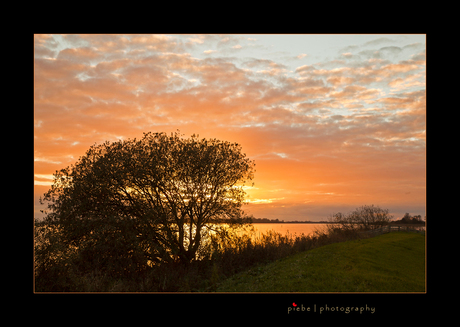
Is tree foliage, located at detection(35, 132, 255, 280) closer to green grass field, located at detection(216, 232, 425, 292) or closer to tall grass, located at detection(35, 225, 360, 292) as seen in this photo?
tall grass, located at detection(35, 225, 360, 292)

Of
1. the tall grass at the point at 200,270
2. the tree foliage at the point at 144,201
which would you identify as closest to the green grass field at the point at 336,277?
the tall grass at the point at 200,270

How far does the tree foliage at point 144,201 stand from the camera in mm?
Result: 19734

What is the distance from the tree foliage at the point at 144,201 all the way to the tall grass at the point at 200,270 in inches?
27.9

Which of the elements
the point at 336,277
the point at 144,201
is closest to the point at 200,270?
the point at 144,201

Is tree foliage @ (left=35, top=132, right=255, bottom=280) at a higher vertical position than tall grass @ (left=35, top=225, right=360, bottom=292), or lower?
higher

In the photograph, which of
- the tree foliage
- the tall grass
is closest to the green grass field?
the tall grass

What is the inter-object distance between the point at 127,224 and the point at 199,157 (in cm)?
669

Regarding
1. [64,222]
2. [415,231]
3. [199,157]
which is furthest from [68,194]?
[415,231]

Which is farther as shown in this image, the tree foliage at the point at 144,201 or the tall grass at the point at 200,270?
the tree foliage at the point at 144,201

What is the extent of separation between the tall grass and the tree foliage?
0.71 metres

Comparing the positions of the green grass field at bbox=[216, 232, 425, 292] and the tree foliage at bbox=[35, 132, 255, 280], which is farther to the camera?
the tree foliage at bbox=[35, 132, 255, 280]

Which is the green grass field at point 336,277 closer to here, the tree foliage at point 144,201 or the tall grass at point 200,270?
the tall grass at point 200,270

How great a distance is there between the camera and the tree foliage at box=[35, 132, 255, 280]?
19734mm

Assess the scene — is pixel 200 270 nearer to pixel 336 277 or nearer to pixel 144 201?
pixel 144 201
